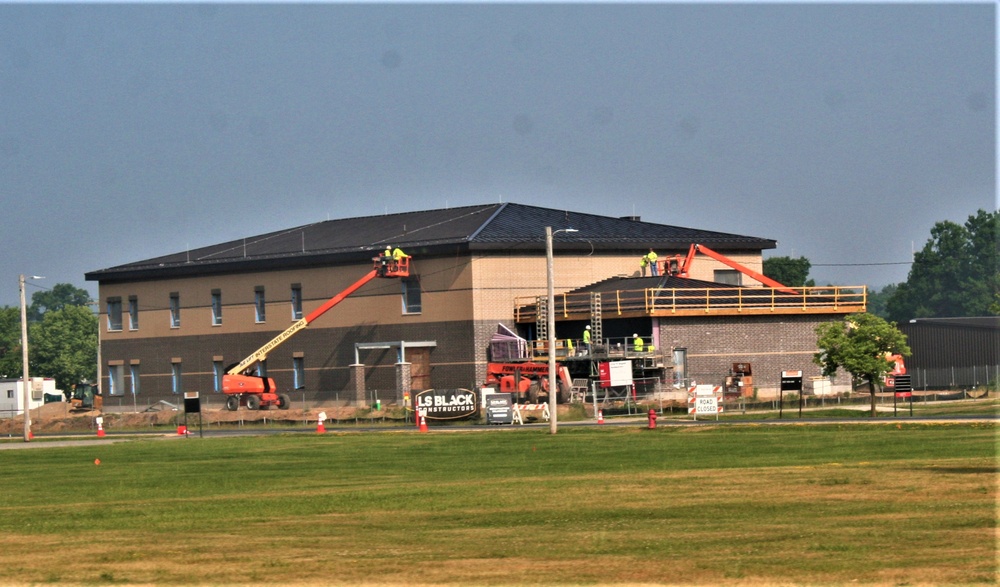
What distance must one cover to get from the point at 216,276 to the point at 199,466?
175ft

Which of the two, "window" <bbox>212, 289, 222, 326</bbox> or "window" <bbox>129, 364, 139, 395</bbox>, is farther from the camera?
"window" <bbox>129, 364, 139, 395</bbox>

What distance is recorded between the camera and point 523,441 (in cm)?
4538

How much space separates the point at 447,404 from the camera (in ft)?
222

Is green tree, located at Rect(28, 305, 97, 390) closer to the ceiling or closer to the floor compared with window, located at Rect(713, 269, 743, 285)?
closer to the floor

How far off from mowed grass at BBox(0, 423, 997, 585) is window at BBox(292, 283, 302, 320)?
47.3 meters

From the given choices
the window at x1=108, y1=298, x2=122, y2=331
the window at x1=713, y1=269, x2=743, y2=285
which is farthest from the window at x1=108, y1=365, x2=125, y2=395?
the window at x1=713, y1=269, x2=743, y2=285

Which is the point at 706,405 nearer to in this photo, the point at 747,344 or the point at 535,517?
the point at 747,344

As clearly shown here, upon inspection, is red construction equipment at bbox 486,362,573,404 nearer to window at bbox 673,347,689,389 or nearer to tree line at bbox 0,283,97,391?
window at bbox 673,347,689,389

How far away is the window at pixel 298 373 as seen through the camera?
85562 millimetres

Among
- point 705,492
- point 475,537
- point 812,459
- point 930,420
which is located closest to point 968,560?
point 475,537

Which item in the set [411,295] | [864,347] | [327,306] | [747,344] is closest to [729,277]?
[747,344]

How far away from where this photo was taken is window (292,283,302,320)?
3401 inches

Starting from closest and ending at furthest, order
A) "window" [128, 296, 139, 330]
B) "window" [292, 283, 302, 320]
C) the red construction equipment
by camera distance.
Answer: the red construction equipment, "window" [292, 283, 302, 320], "window" [128, 296, 139, 330]

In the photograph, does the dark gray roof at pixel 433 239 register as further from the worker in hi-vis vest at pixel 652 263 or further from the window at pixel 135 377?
the window at pixel 135 377
